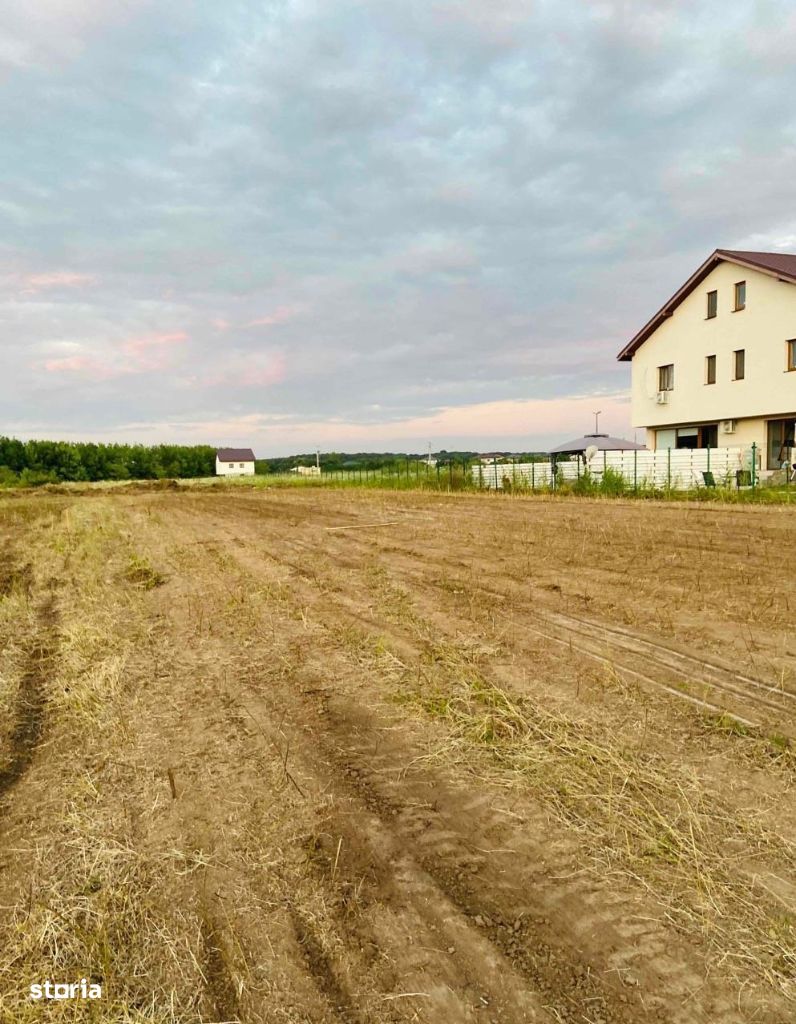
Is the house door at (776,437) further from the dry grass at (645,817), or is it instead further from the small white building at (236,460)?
the small white building at (236,460)

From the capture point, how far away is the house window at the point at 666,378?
27.8 m

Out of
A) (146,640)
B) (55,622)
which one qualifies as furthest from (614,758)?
(55,622)

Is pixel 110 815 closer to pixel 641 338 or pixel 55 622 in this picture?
pixel 55 622

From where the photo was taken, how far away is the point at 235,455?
82750mm

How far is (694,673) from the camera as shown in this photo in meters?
3.62

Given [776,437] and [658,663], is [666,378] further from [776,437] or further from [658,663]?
[658,663]

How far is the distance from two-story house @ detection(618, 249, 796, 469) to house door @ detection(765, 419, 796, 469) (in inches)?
1.4

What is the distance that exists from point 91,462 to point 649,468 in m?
45.2

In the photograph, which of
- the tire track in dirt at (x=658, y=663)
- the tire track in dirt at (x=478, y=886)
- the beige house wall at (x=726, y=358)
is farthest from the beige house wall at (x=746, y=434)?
the tire track in dirt at (x=478, y=886)

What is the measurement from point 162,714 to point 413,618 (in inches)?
90.1

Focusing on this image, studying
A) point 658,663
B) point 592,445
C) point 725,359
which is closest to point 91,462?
point 592,445

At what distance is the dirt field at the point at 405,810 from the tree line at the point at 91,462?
140ft

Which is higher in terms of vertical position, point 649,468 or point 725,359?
point 725,359

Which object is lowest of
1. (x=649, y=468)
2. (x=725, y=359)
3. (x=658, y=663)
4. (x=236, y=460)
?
(x=658, y=663)
